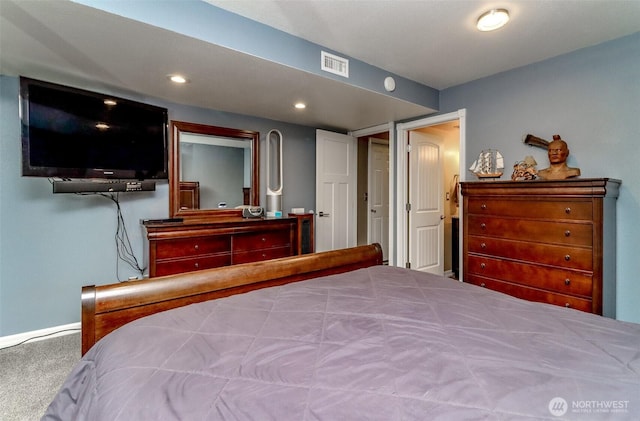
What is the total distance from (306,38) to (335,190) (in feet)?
7.71

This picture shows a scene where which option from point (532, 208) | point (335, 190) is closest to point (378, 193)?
point (335, 190)

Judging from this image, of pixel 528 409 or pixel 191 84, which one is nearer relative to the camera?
pixel 528 409

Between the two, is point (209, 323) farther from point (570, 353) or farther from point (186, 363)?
point (570, 353)

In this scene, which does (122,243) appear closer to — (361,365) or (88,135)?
(88,135)

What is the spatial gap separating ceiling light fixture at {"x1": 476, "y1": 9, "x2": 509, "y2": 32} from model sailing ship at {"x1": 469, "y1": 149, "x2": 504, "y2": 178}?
1233 millimetres

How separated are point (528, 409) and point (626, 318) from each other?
2517mm

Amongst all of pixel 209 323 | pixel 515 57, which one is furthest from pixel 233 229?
pixel 515 57

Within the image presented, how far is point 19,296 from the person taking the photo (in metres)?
2.53

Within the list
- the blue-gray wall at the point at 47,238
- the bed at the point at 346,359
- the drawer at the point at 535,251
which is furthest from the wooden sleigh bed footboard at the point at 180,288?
the blue-gray wall at the point at 47,238

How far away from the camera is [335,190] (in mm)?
4406

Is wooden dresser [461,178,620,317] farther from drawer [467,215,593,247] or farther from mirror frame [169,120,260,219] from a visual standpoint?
mirror frame [169,120,260,219]

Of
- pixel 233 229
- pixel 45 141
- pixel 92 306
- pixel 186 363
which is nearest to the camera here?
pixel 186 363

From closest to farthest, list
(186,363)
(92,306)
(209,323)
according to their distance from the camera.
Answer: (186,363)
(209,323)
(92,306)

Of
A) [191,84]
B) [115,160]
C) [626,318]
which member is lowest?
[626,318]
